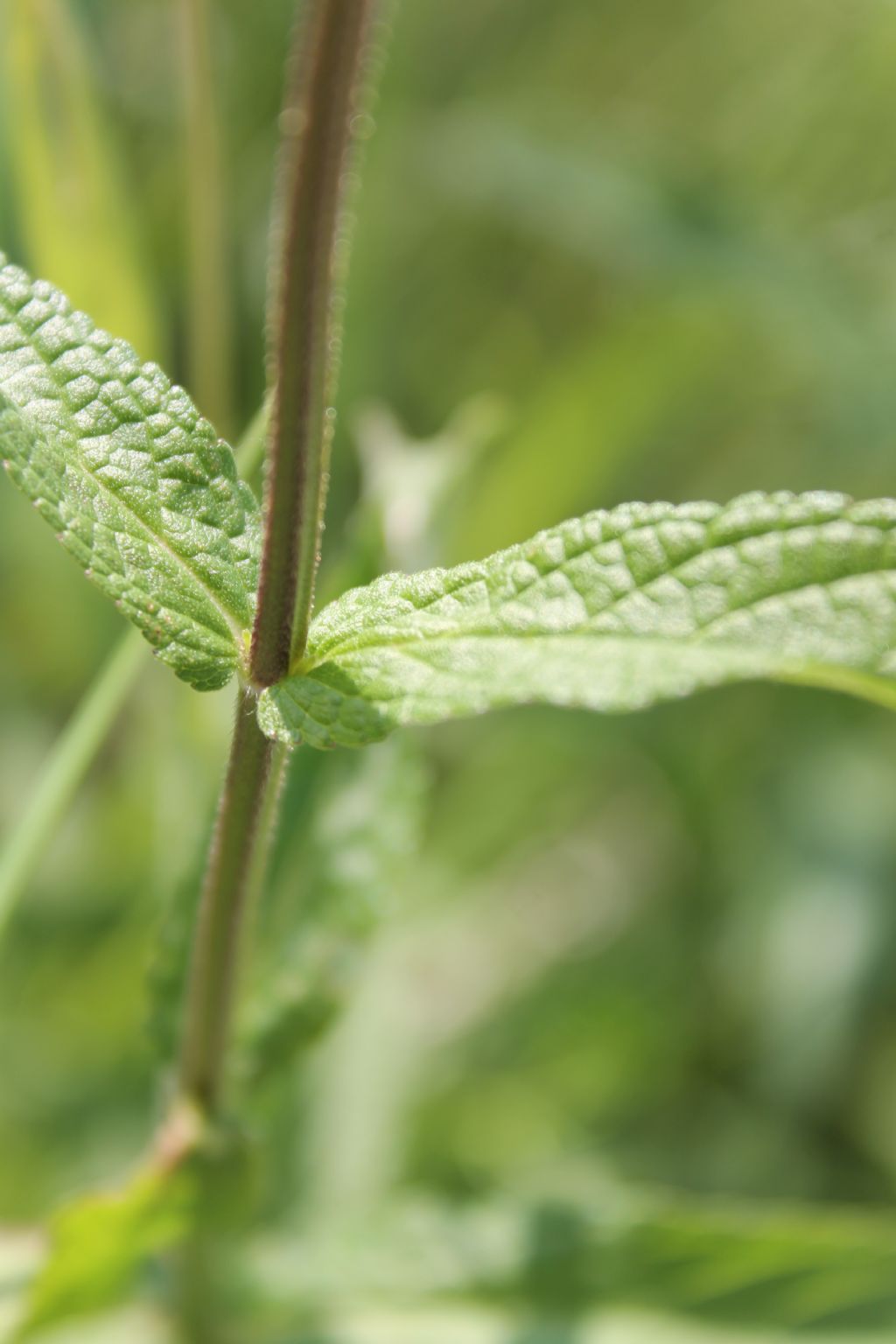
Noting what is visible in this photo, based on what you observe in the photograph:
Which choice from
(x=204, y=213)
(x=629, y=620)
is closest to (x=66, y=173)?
(x=204, y=213)

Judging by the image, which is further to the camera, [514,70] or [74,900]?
[514,70]

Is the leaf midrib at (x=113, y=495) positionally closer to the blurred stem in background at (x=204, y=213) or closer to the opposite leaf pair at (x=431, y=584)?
the opposite leaf pair at (x=431, y=584)

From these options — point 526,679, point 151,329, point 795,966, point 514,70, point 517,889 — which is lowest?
point 526,679

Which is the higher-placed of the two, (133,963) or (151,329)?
(151,329)

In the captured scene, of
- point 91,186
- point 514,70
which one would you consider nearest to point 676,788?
point 91,186

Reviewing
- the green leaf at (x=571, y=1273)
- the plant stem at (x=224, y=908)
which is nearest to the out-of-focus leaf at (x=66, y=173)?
the plant stem at (x=224, y=908)

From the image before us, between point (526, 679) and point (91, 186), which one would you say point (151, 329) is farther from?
point (526, 679)
